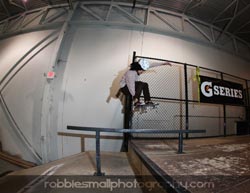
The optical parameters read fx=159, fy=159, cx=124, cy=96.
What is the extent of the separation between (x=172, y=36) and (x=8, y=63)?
17.7ft

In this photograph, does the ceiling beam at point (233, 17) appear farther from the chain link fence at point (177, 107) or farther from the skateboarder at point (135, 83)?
the skateboarder at point (135, 83)

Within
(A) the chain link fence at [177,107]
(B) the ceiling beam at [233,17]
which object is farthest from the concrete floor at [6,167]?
(B) the ceiling beam at [233,17]

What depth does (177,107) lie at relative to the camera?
468 cm

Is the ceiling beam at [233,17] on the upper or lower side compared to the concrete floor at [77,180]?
upper

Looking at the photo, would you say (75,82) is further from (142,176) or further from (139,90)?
(142,176)

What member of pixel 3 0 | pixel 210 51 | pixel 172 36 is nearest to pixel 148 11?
pixel 172 36

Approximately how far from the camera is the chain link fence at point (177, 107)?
4.24 m

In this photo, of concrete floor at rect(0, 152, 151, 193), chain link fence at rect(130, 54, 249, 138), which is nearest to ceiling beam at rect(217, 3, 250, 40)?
chain link fence at rect(130, 54, 249, 138)

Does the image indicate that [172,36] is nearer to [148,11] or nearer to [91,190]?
[148,11]

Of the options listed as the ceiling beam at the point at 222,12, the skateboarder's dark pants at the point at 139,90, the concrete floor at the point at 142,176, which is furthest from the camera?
the ceiling beam at the point at 222,12

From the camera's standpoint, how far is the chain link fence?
4.24 m

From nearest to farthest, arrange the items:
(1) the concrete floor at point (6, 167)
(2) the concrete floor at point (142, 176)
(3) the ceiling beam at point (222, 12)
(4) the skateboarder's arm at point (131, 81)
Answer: (2) the concrete floor at point (142, 176), (4) the skateboarder's arm at point (131, 81), (1) the concrete floor at point (6, 167), (3) the ceiling beam at point (222, 12)

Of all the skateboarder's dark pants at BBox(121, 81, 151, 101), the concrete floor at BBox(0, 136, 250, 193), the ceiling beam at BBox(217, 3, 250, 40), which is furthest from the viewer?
the ceiling beam at BBox(217, 3, 250, 40)

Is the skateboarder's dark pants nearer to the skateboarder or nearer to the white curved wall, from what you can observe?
the skateboarder
